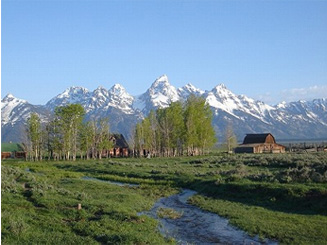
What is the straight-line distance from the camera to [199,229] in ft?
73.6

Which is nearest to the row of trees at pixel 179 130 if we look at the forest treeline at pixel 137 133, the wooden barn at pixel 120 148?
the forest treeline at pixel 137 133

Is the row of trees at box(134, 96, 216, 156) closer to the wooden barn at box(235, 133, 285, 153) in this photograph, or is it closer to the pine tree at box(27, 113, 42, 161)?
the wooden barn at box(235, 133, 285, 153)

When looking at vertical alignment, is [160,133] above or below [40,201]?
above

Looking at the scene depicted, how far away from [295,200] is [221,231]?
8981 millimetres

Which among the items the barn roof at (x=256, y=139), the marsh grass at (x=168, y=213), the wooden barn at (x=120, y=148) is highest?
the barn roof at (x=256, y=139)

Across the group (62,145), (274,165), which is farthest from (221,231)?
(62,145)

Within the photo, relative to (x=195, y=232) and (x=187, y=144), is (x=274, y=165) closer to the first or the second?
(x=195, y=232)

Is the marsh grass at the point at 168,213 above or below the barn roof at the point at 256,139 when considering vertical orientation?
below

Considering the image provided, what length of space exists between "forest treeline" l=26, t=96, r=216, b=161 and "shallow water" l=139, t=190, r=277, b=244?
66.9 meters

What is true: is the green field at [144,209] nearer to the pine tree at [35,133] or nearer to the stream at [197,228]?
the stream at [197,228]

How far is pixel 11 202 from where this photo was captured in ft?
78.1

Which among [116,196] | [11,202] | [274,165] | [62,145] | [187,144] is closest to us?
[11,202]

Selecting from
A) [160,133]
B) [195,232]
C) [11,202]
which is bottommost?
[195,232]

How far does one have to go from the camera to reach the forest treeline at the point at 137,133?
92000mm
